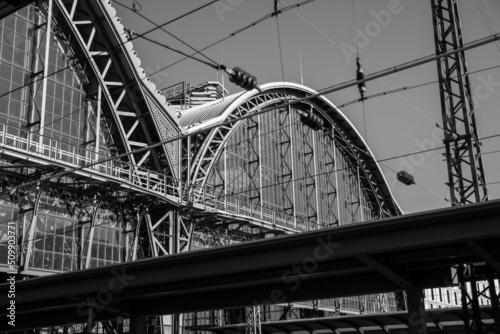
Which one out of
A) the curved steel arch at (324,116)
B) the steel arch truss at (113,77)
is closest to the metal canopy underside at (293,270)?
the curved steel arch at (324,116)

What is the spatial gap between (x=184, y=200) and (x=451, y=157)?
24.0 meters

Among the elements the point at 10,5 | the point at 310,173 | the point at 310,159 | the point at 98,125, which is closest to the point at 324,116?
the point at 310,159

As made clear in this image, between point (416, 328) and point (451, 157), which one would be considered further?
A: point (451, 157)

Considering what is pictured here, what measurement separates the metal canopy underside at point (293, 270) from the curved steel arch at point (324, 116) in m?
15.9

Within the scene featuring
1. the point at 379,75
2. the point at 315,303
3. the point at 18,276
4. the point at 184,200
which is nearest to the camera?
the point at 379,75

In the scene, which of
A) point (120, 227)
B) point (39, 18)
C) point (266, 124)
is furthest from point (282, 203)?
point (39, 18)

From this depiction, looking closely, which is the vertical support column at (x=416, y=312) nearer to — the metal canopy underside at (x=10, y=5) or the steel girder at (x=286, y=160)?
the metal canopy underside at (x=10, y=5)

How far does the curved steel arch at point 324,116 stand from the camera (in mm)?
47969

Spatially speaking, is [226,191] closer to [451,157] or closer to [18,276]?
[18,276]

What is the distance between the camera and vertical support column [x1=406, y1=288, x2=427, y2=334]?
712 inches

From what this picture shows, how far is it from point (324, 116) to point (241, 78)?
46207 millimetres

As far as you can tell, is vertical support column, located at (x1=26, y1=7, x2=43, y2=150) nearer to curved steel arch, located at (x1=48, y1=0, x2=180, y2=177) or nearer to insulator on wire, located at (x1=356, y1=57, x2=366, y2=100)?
curved steel arch, located at (x1=48, y1=0, x2=180, y2=177)

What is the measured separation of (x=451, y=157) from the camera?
2150 cm

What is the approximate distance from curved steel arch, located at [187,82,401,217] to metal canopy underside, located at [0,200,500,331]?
15.9m
